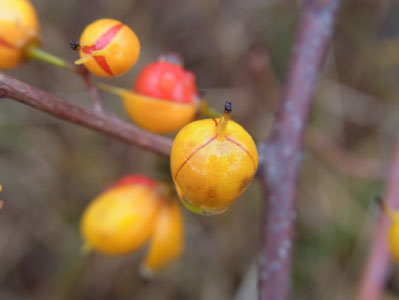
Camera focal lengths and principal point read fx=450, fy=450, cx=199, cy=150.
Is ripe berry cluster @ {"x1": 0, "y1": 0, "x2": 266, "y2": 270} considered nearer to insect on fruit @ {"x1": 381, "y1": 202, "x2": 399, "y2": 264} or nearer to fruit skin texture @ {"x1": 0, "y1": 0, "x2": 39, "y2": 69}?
fruit skin texture @ {"x1": 0, "y1": 0, "x2": 39, "y2": 69}

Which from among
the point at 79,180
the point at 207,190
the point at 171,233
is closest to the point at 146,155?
Answer: the point at 79,180

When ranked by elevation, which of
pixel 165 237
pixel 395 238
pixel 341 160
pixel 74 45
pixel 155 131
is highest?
pixel 74 45

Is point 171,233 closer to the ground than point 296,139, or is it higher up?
closer to the ground

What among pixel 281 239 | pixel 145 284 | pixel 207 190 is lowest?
pixel 145 284

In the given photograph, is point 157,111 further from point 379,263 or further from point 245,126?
point 245,126

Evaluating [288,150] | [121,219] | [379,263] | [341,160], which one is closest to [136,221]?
→ [121,219]

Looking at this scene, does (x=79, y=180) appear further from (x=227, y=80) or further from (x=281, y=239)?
(x=281, y=239)

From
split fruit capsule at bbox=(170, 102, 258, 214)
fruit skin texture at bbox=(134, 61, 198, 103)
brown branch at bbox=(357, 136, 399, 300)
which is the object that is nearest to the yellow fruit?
fruit skin texture at bbox=(134, 61, 198, 103)
